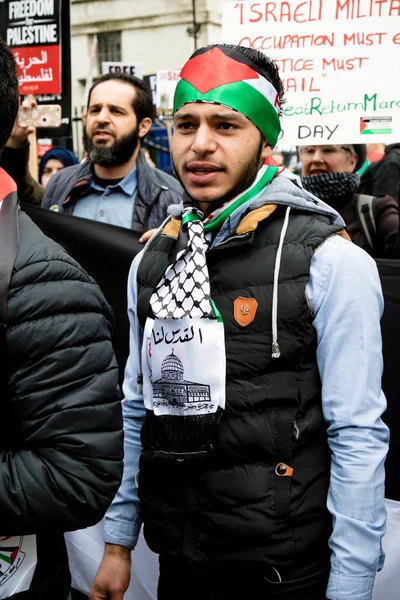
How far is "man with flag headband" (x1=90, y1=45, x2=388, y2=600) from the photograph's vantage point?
179 cm

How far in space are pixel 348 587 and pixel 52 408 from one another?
83 cm

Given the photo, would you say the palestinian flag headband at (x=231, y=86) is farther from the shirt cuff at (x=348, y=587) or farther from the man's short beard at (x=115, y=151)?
the man's short beard at (x=115, y=151)

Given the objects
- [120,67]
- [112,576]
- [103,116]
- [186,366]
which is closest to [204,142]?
[186,366]

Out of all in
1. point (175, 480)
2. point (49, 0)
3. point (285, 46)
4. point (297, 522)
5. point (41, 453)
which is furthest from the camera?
point (49, 0)

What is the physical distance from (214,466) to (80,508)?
504mm

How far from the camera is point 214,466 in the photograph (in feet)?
6.16

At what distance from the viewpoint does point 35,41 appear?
6160mm

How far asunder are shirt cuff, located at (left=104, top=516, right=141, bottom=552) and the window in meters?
24.7

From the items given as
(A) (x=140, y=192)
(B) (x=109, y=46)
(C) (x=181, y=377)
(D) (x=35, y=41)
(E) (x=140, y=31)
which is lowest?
(C) (x=181, y=377)

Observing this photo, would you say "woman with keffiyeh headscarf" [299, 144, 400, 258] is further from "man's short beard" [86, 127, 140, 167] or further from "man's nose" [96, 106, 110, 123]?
"man's nose" [96, 106, 110, 123]

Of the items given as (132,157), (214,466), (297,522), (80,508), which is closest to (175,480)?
(214,466)

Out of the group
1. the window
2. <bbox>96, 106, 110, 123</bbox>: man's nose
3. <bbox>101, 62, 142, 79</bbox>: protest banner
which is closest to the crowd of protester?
<bbox>96, 106, 110, 123</bbox>: man's nose

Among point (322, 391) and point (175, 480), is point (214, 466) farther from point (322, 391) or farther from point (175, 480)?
point (322, 391)

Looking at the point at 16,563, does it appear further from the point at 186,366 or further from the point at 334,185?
the point at 334,185
